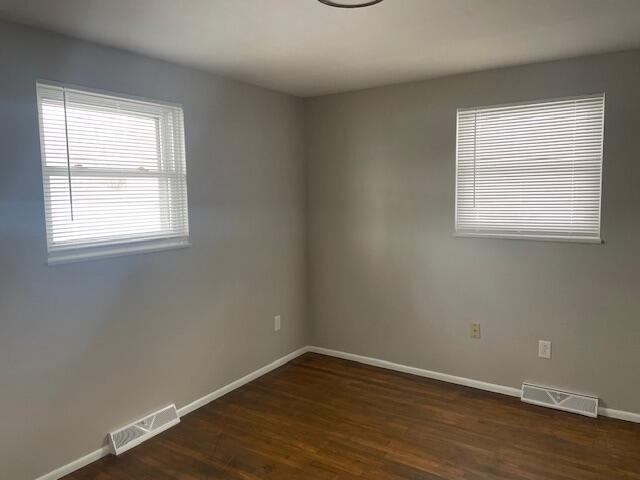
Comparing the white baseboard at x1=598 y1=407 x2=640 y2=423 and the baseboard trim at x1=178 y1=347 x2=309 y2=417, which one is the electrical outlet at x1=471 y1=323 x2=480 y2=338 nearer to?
the white baseboard at x1=598 y1=407 x2=640 y2=423

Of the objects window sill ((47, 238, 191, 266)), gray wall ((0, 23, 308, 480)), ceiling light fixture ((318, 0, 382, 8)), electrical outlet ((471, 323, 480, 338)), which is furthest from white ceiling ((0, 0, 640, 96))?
electrical outlet ((471, 323, 480, 338))

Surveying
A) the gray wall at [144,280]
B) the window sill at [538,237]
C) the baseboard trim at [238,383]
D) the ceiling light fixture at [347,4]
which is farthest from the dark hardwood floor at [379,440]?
the ceiling light fixture at [347,4]

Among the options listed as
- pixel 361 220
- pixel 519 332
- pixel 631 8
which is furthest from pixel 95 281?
pixel 631 8

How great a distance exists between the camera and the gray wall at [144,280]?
2229 mm

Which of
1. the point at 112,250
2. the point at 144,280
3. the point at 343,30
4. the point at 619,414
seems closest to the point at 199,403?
the point at 144,280

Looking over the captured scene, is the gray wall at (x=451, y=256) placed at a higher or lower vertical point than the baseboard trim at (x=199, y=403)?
higher

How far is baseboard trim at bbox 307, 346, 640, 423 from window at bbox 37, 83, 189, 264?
1806mm

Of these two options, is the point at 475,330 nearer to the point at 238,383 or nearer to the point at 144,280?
the point at 238,383

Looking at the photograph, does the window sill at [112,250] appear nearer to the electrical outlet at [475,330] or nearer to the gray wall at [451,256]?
the gray wall at [451,256]

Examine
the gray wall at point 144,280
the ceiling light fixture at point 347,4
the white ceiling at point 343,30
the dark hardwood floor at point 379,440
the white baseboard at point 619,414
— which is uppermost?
the white ceiling at point 343,30

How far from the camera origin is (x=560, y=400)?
10.1 feet

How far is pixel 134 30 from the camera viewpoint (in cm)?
231

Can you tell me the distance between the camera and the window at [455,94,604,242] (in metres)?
2.94

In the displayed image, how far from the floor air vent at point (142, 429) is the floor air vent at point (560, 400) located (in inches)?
94.1
